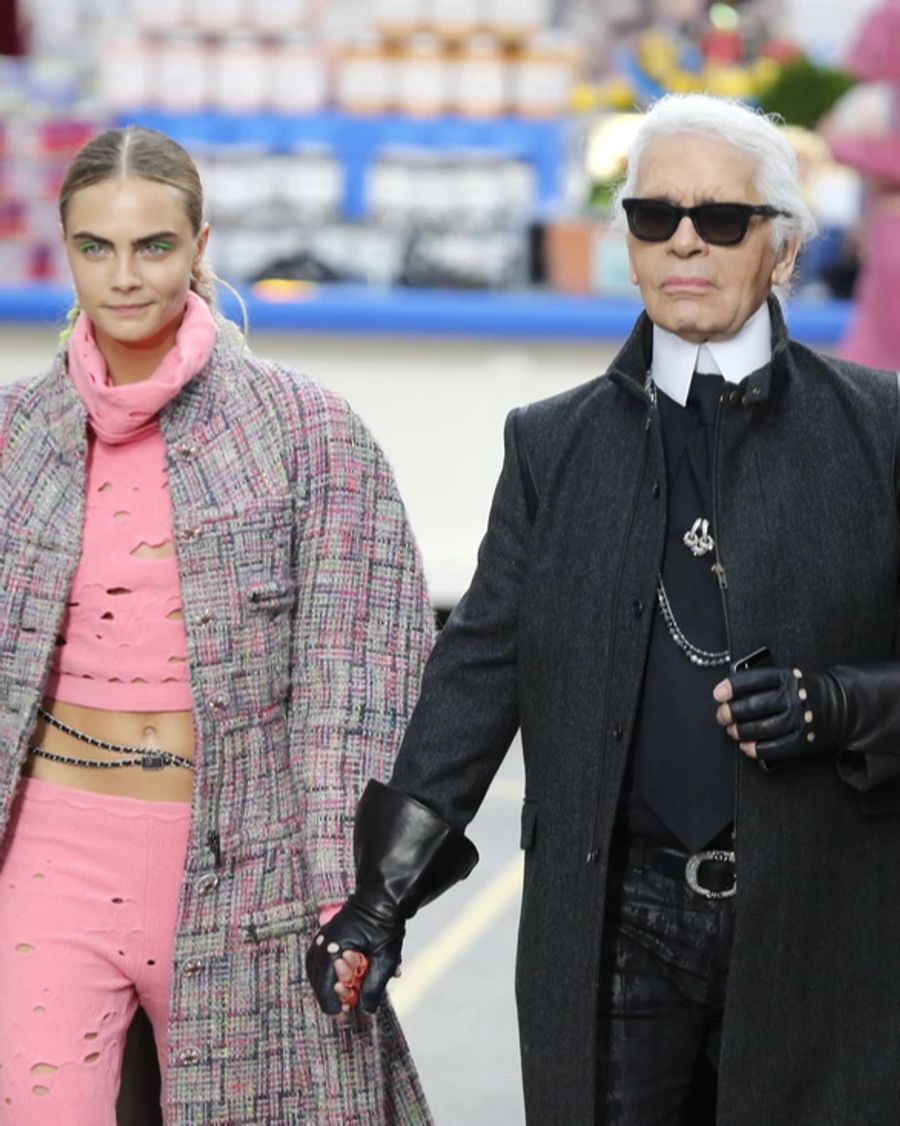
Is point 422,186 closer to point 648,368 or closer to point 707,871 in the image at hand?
point 648,368

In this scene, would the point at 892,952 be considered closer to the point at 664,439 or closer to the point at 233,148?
the point at 664,439

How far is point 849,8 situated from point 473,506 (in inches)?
277

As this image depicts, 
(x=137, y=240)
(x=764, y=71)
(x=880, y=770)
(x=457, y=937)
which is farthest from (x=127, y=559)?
(x=764, y=71)

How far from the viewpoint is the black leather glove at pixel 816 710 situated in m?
3.10

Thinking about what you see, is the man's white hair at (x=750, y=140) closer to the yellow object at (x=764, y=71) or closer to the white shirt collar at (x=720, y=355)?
the white shirt collar at (x=720, y=355)

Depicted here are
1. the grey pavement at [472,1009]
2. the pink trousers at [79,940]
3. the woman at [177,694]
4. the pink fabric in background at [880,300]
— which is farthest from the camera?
the pink fabric in background at [880,300]

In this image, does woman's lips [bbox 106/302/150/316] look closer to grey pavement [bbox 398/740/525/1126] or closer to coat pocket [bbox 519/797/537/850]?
coat pocket [bbox 519/797/537/850]

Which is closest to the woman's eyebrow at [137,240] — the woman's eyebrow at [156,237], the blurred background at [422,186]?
the woman's eyebrow at [156,237]

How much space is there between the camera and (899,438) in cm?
330

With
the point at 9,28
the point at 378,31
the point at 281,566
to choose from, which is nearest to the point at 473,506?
the point at 378,31

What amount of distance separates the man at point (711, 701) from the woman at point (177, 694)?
36cm

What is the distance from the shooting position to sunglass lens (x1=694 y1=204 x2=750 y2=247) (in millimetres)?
3279

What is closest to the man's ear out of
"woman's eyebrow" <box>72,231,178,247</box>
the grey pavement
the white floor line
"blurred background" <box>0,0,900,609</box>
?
"woman's eyebrow" <box>72,231,178,247</box>

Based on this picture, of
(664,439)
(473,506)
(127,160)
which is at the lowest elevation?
(473,506)
